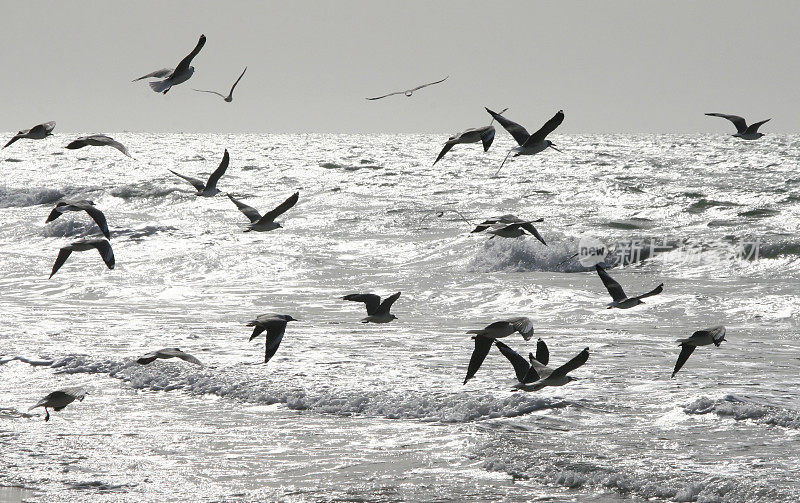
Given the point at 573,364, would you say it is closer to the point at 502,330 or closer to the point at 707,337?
the point at 502,330

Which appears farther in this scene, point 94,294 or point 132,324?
point 94,294

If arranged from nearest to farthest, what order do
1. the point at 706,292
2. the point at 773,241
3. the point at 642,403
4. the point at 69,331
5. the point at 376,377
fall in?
the point at 642,403
the point at 376,377
the point at 69,331
the point at 706,292
the point at 773,241

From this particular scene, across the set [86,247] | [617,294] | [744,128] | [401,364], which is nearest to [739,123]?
[744,128]

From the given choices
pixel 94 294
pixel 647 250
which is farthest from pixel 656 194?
pixel 94 294

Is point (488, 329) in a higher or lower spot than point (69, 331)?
higher

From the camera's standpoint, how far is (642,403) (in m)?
10.5

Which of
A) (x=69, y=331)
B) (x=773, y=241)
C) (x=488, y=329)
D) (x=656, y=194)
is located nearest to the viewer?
(x=488, y=329)

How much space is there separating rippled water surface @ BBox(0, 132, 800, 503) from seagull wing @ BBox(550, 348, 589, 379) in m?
1.05

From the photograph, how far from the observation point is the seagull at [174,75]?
8383 mm

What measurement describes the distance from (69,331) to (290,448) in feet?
22.7

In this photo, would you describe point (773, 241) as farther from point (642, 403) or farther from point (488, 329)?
point (488, 329)

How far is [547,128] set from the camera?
7.92 meters

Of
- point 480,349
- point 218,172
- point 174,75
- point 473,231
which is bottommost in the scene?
point 480,349

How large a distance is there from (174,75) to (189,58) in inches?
9.4
